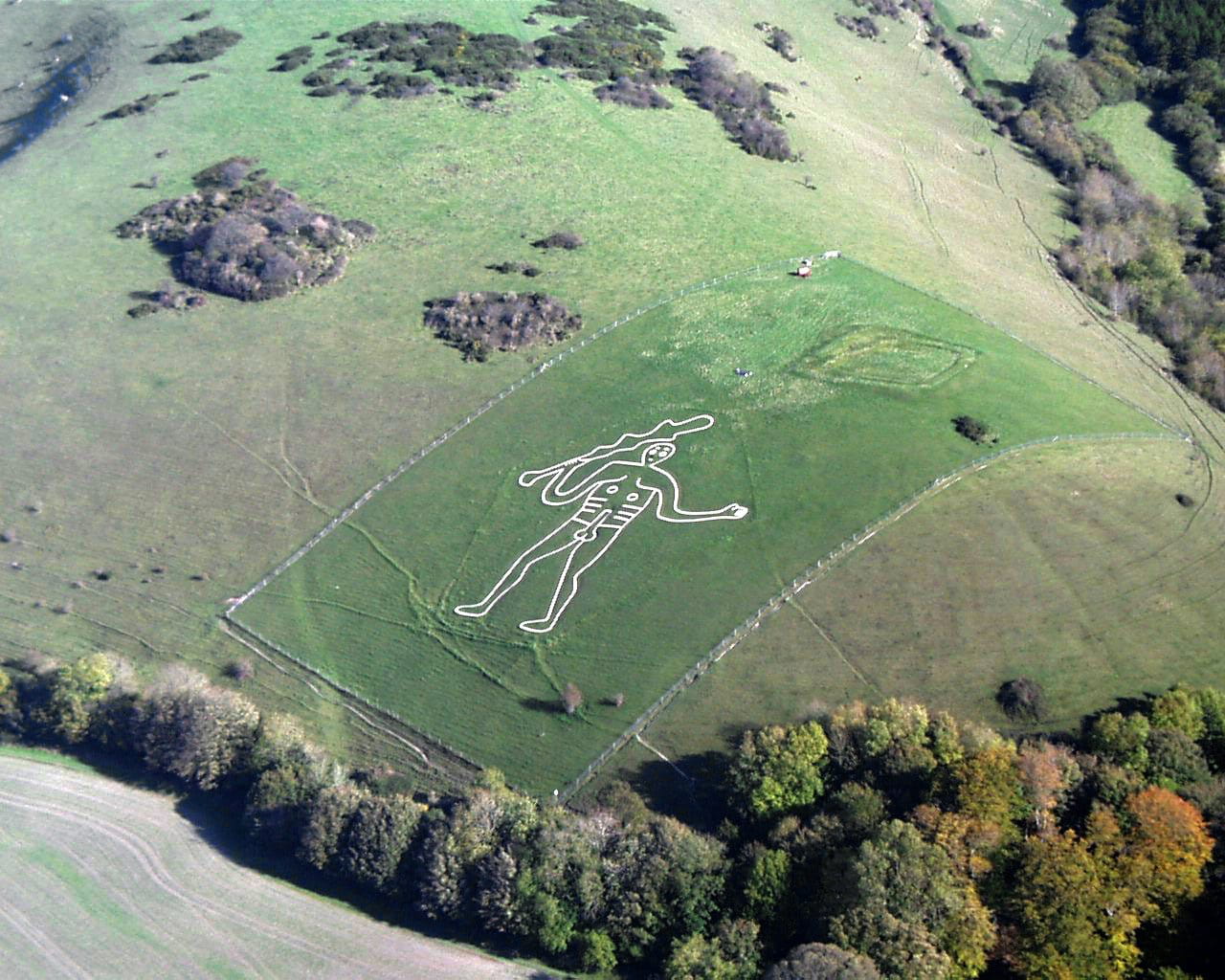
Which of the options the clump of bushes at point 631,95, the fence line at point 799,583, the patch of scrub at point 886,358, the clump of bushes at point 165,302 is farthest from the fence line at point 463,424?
the clump of bushes at point 631,95

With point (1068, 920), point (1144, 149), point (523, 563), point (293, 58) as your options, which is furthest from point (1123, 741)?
point (293, 58)

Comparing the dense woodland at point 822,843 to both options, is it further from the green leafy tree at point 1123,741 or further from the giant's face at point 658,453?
the giant's face at point 658,453

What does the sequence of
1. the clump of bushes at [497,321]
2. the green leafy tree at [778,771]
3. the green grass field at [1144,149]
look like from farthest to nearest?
1. the green grass field at [1144,149]
2. the clump of bushes at [497,321]
3. the green leafy tree at [778,771]

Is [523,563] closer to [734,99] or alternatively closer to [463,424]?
[463,424]

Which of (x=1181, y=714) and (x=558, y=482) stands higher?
(x=1181, y=714)


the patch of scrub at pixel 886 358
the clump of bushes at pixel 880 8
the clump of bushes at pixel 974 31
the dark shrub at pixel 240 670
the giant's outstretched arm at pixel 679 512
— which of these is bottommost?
the dark shrub at pixel 240 670
